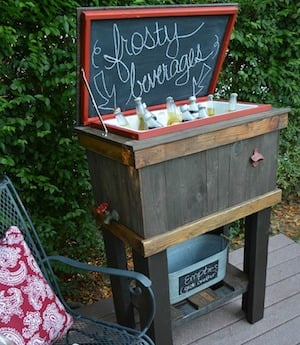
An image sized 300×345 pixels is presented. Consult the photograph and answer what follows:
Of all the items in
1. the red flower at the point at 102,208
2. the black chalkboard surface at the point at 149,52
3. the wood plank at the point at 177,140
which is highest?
the black chalkboard surface at the point at 149,52

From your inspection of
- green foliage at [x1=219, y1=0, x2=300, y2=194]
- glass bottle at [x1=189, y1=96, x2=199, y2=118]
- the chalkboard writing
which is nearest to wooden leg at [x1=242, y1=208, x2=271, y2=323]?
the chalkboard writing

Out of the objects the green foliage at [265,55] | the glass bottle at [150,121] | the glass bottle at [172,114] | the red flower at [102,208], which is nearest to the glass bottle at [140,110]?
the glass bottle at [150,121]

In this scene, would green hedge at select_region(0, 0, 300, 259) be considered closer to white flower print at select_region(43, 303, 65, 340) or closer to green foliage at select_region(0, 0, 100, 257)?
green foliage at select_region(0, 0, 100, 257)

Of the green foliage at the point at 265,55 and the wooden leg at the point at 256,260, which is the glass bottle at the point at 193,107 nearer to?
the wooden leg at the point at 256,260

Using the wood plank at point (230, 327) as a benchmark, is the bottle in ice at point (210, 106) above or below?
above

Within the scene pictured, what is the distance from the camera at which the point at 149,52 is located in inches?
62.0

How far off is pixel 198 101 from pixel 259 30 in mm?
1153

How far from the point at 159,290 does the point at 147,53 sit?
93 centimetres

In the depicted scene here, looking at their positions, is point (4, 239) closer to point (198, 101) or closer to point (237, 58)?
point (198, 101)

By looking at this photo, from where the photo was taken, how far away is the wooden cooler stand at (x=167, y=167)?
1.40m

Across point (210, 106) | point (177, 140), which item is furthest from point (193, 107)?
point (177, 140)

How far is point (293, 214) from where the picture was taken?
349 centimetres

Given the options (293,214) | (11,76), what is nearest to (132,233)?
(11,76)

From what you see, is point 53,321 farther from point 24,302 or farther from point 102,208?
point 102,208
